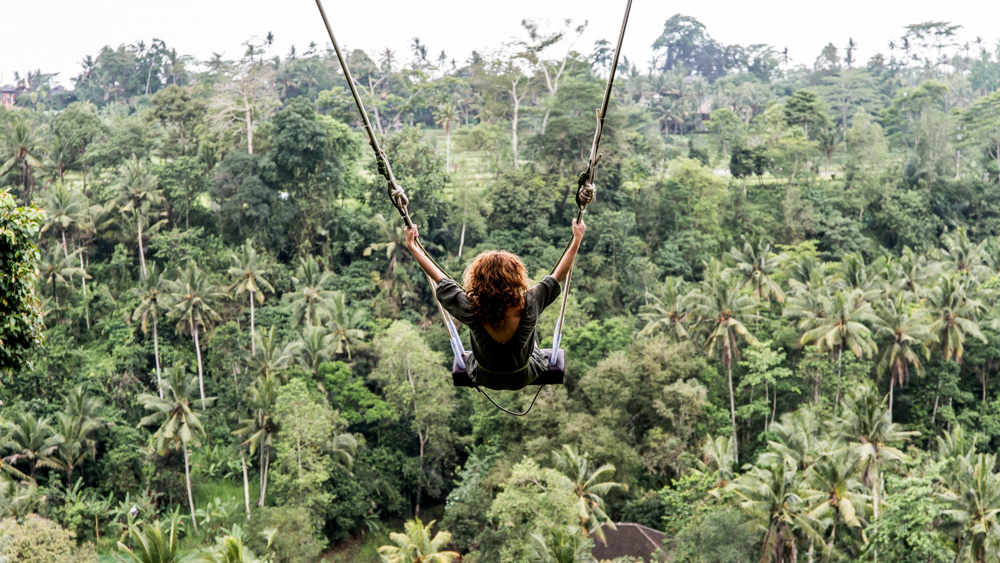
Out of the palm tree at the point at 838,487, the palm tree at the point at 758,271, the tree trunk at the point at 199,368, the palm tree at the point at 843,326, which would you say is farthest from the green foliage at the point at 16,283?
the palm tree at the point at 758,271

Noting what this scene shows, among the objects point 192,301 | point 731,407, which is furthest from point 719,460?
point 192,301

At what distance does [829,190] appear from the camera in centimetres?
4469

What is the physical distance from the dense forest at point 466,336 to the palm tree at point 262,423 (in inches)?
3.6

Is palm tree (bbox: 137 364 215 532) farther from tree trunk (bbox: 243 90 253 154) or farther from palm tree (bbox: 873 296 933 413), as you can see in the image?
palm tree (bbox: 873 296 933 413)

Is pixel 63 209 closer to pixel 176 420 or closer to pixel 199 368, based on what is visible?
pixel 199 368

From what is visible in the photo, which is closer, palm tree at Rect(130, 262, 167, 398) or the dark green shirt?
the dark green shirt

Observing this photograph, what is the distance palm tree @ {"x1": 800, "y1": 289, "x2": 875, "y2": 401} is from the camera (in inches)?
1137

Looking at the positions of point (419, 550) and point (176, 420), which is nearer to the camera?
point (419, 550)

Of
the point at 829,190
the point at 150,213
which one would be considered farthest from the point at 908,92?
the point at 150,213

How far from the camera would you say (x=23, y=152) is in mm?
37125

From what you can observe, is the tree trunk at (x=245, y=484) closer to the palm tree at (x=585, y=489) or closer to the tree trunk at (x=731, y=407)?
the palm tree at (x=585, y=489)

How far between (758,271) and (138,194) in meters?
22.9

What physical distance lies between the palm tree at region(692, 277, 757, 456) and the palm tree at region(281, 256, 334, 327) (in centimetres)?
1226

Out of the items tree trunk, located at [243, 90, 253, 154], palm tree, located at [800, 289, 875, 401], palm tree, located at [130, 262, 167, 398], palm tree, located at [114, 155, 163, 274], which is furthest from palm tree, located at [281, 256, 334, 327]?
palm tree, located at [800, 289, 875, 401]
